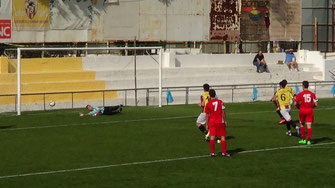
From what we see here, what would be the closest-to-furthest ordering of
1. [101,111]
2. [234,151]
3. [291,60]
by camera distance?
1. [234,151]
2. [101,111]
3. [291,60]

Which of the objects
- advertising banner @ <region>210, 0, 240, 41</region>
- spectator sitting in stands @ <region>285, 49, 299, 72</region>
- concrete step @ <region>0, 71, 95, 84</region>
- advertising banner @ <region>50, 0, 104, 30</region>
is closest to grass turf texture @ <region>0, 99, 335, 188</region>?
concrete step @ <region>0, 71, 95, 84</region>

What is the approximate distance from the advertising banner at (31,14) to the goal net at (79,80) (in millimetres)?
1837

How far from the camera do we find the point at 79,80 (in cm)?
5025

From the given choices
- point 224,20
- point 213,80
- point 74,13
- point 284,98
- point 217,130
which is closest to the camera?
point 217,130

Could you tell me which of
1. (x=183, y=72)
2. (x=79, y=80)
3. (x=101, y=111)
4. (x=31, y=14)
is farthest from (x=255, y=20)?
(x=101, y=111)

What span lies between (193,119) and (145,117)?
238 centimetres

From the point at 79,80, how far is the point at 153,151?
69.6ft

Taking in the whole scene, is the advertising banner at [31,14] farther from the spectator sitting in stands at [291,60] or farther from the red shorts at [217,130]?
the red shorts at [217,130]

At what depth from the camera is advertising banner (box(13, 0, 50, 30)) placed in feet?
175

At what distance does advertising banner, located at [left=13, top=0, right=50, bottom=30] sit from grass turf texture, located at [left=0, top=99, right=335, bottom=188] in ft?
36.2

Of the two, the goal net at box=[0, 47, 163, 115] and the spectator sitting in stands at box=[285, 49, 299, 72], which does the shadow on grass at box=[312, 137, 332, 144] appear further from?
the spectator sitting in stands at box=[285, 49, 299, 72]

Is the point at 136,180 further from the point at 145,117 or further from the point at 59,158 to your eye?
the point at 145,117

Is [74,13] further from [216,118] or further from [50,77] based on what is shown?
[216,118]

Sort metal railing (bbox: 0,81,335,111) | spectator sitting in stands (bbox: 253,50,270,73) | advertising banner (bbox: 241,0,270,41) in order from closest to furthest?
1. metal railing (bbox: 0,81,335,111)
2. spectator sitting in stands (bbox: 253,50,270,73)
3. advertising banner (bbox: 241,0,270,41)
